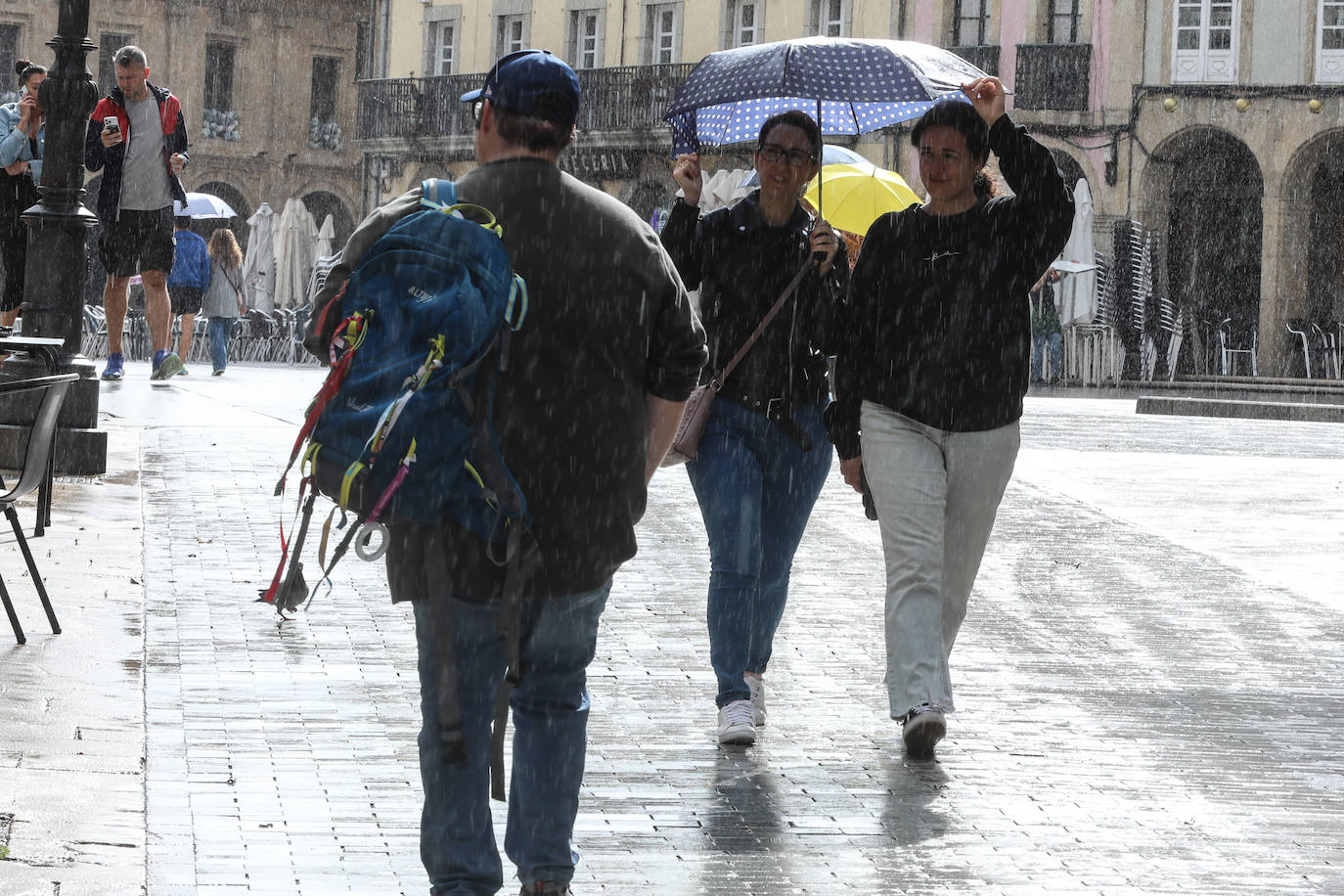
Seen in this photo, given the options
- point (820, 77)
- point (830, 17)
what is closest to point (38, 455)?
point (820, 77)

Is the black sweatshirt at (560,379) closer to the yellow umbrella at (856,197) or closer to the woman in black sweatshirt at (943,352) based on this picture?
the woman in black sweatshirt at (943,352)

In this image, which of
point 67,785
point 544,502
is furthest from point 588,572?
point 67,785

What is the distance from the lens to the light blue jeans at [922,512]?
629 cm

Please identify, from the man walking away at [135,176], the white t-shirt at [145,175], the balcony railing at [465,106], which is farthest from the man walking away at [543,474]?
the balcony railing at [465,106]

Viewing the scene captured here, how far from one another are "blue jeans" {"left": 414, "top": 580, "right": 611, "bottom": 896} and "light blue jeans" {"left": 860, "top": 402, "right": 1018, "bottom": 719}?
2.10 metres

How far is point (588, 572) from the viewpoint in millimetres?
4215

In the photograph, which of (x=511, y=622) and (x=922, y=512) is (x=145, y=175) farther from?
(x=511, y=622)

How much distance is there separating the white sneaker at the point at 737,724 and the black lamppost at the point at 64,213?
239 inches

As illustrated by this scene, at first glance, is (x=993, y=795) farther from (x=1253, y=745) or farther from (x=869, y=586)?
(x=869, y=586)

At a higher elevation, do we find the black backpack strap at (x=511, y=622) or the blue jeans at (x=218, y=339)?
the blue jeans at (x=218, y=339)

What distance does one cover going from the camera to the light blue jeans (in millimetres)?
6293

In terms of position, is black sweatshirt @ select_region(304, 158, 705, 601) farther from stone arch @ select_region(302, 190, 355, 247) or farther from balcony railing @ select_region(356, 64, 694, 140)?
stone arch @ select_region(302, 190, 355, 247)

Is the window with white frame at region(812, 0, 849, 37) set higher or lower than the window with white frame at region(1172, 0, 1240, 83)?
higher

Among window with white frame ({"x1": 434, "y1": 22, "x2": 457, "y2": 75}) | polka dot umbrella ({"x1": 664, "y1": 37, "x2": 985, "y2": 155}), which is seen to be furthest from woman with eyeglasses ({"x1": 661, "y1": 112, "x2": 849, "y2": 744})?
window with white frame ({"x1": 434, "y1": 22, "x2": 457, "y2": 75})
